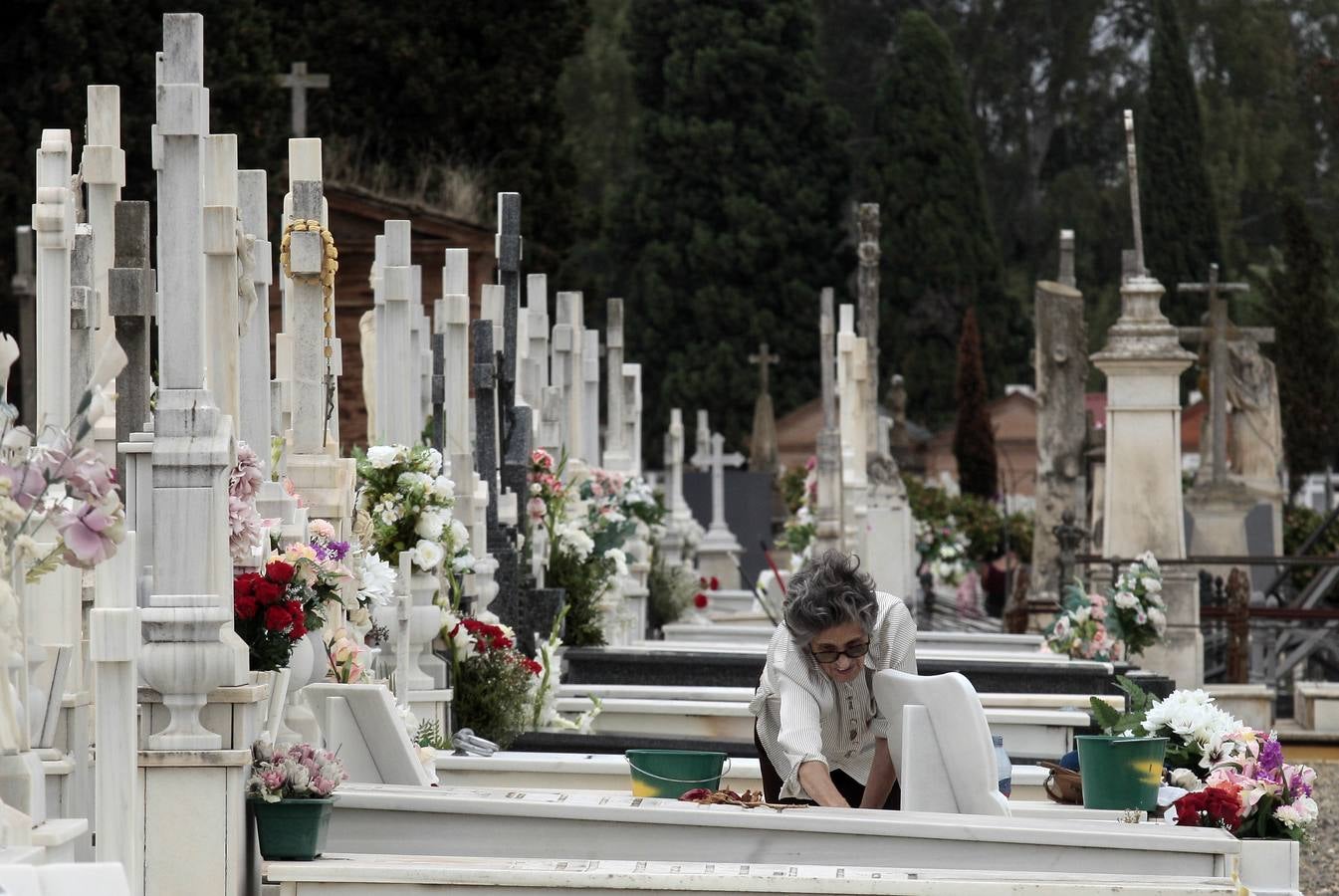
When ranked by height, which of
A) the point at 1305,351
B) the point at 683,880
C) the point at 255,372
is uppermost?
the point at 1305,351

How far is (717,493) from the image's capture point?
24.2 m

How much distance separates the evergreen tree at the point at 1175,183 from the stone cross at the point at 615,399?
28.7m

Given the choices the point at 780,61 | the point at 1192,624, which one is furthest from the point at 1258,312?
the point at 1192,624

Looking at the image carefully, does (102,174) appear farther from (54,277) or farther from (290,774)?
(290,774)

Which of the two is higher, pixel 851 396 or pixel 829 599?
pixel 851 396

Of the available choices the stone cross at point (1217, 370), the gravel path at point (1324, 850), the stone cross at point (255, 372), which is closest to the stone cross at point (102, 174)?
the stone cross at point (255, 372)

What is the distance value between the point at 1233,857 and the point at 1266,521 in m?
17.1

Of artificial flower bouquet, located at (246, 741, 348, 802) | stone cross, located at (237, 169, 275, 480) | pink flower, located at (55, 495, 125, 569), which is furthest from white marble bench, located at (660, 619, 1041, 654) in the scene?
pink flower, located at (55, 495, 125, 569)

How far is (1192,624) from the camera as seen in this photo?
46.0 feet

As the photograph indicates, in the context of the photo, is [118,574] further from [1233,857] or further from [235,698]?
[1233,857]

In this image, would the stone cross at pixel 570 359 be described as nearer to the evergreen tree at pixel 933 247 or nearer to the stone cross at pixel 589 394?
the stone cross at pixel 589 394

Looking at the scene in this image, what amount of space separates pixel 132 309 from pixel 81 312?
1.91 meters

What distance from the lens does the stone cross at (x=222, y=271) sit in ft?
18.0

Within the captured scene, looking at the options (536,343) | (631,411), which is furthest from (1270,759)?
(631,411)
